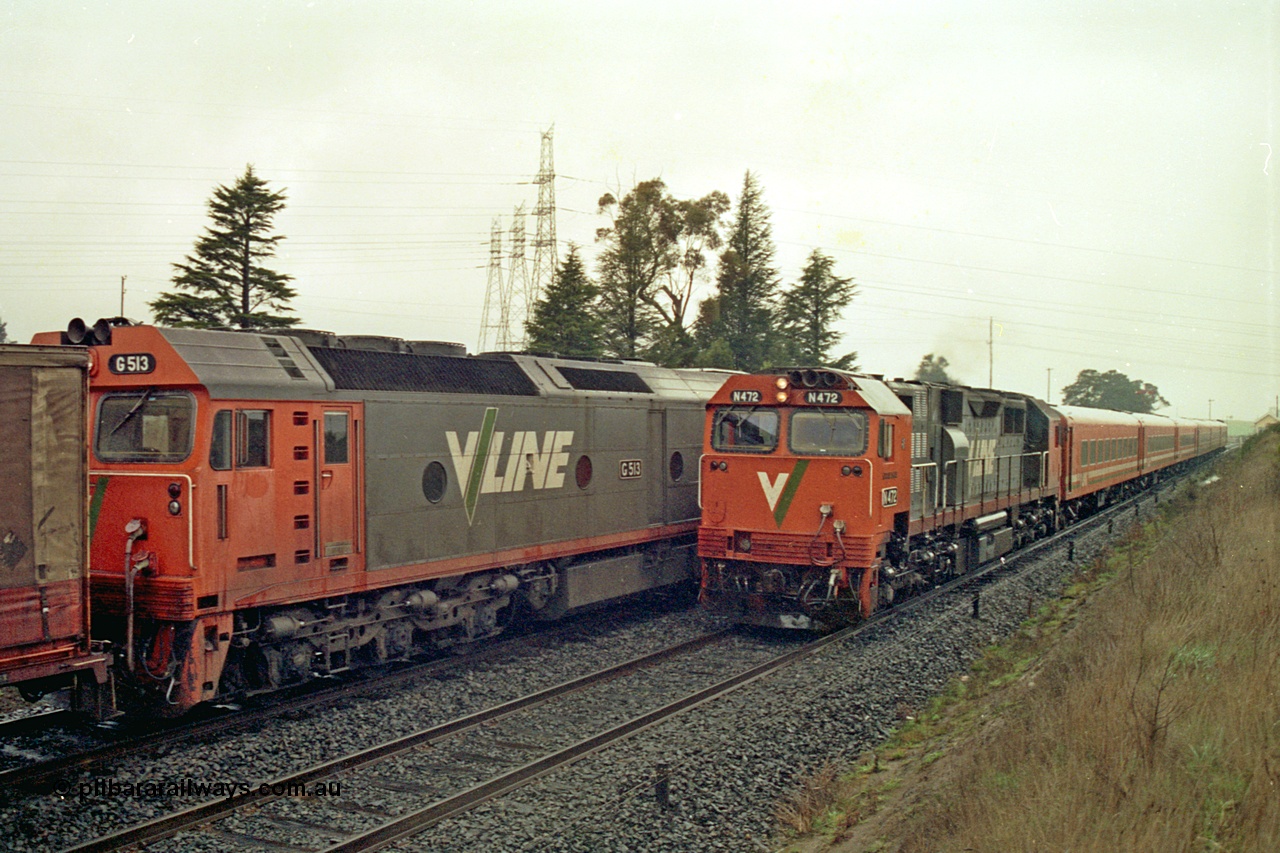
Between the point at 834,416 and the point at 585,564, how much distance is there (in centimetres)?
425

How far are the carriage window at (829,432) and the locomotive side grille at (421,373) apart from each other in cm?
378

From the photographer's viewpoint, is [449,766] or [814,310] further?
[814,310]

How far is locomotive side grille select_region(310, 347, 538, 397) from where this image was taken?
437 inches

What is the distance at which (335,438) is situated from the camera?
10.7 metres

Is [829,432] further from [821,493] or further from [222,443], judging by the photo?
[222,443]

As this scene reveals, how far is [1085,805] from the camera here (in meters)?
6.02

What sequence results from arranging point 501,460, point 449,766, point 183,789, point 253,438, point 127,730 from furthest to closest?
point 501,460 → point 253,438 → point 127,730 → point 449,766 → point 183,789

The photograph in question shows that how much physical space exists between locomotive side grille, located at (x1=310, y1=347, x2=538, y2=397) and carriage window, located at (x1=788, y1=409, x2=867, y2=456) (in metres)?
3.78

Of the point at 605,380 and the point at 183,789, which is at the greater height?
the point at 605,380

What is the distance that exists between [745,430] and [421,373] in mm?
4929

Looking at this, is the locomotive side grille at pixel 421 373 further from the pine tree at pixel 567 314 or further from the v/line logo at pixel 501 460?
the pine tree at pixel 567 314

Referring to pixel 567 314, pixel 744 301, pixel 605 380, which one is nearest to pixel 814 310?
pixel 744 301

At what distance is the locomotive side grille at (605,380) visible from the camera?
1477 cm

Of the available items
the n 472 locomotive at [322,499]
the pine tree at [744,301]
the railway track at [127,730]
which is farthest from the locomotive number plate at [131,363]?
the pine tree at [744,301]
